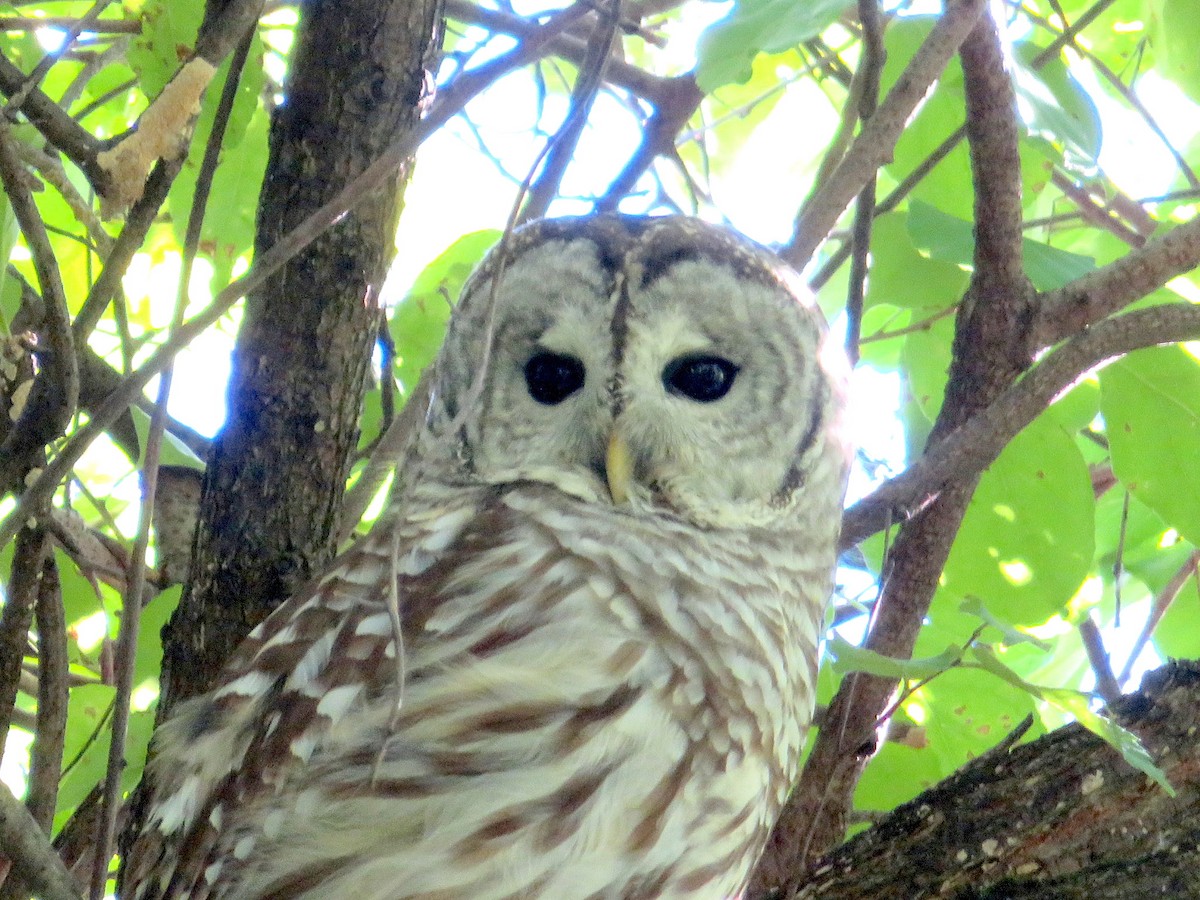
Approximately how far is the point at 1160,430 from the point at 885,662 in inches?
30.2

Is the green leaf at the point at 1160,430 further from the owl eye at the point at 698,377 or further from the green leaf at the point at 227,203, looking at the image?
the green leaf at the point at 227,203

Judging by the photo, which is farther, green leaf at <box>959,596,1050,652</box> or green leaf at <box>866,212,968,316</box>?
green leaf at <box>866,212,968,316</box>

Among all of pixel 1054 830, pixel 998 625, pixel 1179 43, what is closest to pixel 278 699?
pixel 998 625

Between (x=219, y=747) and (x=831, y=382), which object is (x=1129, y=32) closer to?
(x=831, y=382)

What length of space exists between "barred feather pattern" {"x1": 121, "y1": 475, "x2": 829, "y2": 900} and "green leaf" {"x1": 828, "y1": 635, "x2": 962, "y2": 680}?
23 centimetres

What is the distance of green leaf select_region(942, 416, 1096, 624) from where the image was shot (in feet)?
6.25

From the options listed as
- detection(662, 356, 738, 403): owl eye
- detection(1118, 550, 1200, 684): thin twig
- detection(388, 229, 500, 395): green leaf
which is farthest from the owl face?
detection(1118, 550, 1200, 684): thin twig

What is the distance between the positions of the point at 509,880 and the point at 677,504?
0.56 m

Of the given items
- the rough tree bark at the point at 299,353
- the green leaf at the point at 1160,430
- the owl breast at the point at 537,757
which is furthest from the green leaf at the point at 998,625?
the rough tree bark at the point at 299,353

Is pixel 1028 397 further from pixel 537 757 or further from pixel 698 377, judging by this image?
pixel 537 757

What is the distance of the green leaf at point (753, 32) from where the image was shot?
1428 millimetres

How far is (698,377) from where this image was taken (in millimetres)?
1845

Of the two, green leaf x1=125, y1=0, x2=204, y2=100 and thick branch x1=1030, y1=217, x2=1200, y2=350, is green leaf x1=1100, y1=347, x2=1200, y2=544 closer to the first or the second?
thick branch x1=1030, y1=217, x2=1200, y2=350

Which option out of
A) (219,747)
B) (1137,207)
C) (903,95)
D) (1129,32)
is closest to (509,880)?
(219,747)
